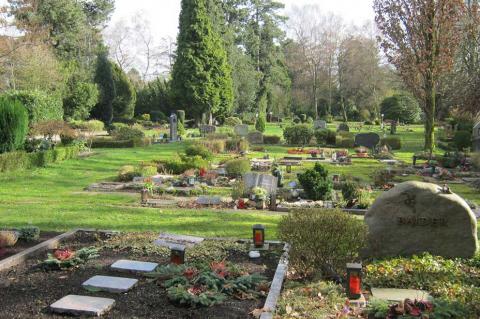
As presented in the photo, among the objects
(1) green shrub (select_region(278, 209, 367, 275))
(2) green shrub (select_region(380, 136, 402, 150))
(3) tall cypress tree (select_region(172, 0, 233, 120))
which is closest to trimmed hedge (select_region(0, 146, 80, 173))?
(1) green shrub (select_region(278, 209, 367, 275))

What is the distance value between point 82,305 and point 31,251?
249cm

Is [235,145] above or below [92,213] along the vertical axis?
above

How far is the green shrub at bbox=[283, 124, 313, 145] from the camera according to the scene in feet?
103

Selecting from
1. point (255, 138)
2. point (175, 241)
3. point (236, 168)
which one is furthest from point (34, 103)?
point (175, 241)

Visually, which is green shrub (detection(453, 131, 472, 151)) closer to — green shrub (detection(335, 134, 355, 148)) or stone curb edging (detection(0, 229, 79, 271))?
green shrub (detection(335, 134, 355, 148))

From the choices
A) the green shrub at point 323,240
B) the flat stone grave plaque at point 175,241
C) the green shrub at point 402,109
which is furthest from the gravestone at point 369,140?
the green shrub at point 402,109

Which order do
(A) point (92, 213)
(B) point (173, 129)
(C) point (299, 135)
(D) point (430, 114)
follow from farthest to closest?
(B) point (173, 129) < (C) point (299, 135) < (D) point (430, 114) < (A) point (92, 213)

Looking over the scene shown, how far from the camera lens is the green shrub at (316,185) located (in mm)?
13008

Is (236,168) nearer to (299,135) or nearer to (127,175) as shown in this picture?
(127,175)

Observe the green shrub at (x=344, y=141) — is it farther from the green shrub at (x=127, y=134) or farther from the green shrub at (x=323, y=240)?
the green shrub at (x=323, y=240)

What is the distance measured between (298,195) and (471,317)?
847 cm

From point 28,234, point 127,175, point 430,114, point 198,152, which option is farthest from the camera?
point 430,114

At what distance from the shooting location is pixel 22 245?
25.3 feet

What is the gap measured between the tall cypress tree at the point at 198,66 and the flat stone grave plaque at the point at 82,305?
42.8m
